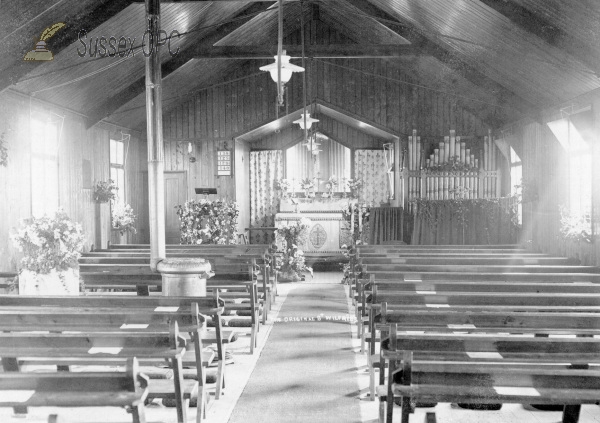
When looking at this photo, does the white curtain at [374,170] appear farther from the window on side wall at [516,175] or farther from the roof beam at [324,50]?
the roof beam at [324,50]

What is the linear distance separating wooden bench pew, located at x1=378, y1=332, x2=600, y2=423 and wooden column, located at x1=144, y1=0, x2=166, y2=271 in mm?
4297

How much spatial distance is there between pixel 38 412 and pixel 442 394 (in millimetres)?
2946

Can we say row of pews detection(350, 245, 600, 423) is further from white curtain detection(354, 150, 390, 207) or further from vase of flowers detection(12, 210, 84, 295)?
white curtain detection(354, 150, 390, 207)

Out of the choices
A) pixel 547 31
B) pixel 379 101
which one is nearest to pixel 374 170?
pixel 379 101

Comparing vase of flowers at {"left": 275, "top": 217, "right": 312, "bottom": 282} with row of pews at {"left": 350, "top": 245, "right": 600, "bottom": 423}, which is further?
vase of flowers at {"left": 275, "top": 217, "right": 312, "bottom": 282}

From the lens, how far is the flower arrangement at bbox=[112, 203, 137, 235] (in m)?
13.4

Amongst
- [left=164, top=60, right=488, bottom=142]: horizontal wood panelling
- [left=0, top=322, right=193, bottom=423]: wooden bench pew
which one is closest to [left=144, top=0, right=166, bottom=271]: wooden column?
[left=0, top=322, right=193, bottom=423]: wooden bench pew

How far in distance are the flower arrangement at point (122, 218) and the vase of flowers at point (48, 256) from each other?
6873 millimetres

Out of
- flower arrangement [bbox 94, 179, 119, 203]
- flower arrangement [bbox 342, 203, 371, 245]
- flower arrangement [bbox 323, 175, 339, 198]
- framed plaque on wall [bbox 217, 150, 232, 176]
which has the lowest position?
flower arrangement [bbox 342, 203, 371, 245]

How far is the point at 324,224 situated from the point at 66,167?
20.0 ft

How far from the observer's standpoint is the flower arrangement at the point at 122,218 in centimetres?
1341

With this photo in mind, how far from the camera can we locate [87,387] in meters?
2.98

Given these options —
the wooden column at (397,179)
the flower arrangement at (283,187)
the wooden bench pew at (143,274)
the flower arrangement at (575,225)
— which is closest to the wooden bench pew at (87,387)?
the wooden bench pew at (143,274)

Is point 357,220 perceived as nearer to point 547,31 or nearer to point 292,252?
point 292,252
